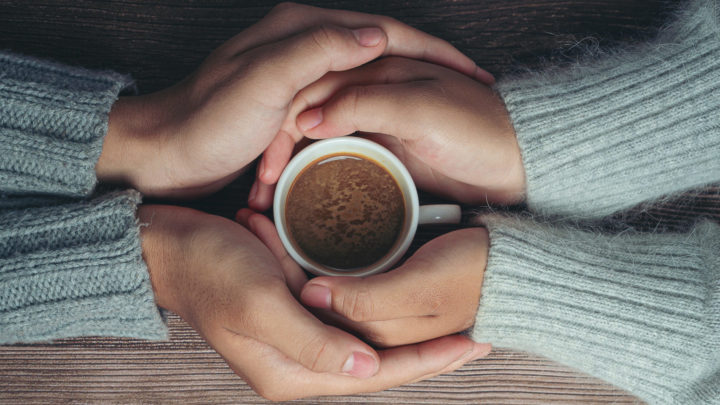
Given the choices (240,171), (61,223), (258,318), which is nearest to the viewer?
(258,318)

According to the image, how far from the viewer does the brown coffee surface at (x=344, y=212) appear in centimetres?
87

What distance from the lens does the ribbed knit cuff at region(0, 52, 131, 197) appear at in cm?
80

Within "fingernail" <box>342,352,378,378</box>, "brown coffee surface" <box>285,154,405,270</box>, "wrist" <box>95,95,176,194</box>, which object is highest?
"wrist" <box>95,95,176,194</box>

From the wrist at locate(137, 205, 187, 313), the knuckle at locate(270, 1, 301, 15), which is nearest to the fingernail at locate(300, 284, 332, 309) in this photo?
the wrist at locate(137, 205, 187, 313)

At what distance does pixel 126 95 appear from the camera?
0.91 m

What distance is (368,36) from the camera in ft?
2.60

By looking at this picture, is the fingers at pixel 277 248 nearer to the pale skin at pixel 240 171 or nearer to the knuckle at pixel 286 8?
the pale skin at pixel 240 171

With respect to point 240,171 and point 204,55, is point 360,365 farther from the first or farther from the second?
point 204,55

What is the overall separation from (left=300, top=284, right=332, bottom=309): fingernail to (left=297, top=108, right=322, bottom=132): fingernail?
0.26m

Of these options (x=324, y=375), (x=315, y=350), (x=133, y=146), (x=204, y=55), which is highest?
(x=204, y=55)

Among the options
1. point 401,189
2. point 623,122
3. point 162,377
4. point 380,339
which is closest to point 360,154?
point 401,189

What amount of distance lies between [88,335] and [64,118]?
0.39 m

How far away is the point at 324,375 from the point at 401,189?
0.33 metres

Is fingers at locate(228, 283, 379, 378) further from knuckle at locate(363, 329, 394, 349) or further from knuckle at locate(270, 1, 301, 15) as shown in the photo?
knuckle at locate(270, 1, 301, 15)
